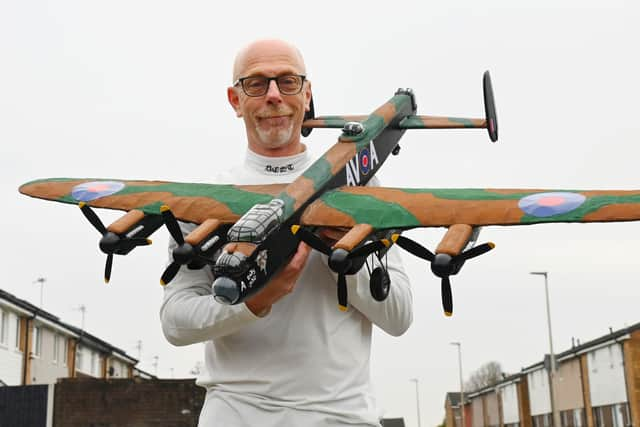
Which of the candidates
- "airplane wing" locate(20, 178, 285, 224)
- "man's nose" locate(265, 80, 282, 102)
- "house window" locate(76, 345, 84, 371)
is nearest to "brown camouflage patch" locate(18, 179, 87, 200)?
"airplane wing" locate(20, 178, 285, 224)

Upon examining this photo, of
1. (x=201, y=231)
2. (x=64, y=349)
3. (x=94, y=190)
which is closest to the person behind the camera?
(x=201, y=231)

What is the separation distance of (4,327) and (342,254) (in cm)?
3941

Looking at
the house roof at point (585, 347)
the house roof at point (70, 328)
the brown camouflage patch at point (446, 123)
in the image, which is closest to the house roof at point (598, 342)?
the house roof at point (585, 347)

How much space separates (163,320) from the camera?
432 cm

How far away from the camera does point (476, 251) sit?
4.14 m

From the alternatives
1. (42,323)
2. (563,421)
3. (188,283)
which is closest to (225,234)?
(188,283)

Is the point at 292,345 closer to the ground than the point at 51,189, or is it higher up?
closer to the ground

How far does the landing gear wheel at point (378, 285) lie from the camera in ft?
13.4

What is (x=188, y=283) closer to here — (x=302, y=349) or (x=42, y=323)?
(x=302, y=349)

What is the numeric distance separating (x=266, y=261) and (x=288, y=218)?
1.11 ft

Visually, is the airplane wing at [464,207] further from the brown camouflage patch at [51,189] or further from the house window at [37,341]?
the house window at [37,341]

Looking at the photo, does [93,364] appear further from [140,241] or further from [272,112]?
[272,112]

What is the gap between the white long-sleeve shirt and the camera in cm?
411

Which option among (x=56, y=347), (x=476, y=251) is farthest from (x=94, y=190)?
(x=56, y=347)
